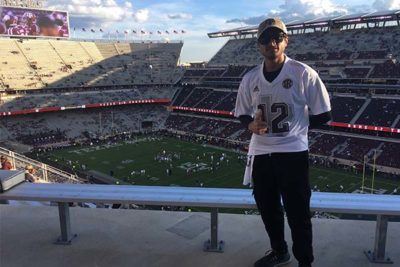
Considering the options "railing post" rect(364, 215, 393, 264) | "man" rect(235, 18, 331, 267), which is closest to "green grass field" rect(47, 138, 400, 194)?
"railing post" rect(364, 215, 393, 264)

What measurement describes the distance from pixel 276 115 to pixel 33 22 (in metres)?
61.3

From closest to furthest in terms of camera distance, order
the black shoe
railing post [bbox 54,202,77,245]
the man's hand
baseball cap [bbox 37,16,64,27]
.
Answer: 1. the man's hand
2. the black shoe
3. railing post [bbox 54,202,77,245]
4. baseball cap [bbox 37,16,64,27]

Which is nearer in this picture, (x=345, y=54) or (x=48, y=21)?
(x=345, y=54)

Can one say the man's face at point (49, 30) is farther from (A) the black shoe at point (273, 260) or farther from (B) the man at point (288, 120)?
(A) the black shoe at point (273, 260)

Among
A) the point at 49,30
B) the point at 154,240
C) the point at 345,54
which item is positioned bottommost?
the point at 154,240

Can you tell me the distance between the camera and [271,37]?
2557 mm

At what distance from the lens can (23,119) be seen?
46.7 metres

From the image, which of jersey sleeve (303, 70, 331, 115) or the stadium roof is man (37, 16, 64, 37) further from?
jersey sleeve (303, 70, 331, 115)

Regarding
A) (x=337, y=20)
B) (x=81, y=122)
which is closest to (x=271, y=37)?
(x=81, y=122)

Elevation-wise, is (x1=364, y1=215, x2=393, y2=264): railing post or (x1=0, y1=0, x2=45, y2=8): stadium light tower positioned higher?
(x1=0, y1=0, x2=45, y2=8): stadium light tower

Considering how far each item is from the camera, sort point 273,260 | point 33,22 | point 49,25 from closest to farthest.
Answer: point 273,260, point 33,22, point 49,25

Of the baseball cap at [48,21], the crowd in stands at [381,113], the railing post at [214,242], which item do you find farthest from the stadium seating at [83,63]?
the railing post at [214,242]

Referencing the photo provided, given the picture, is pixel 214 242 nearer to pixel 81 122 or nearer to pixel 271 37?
pixel 271 37

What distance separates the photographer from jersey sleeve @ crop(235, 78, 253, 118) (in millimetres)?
2805
